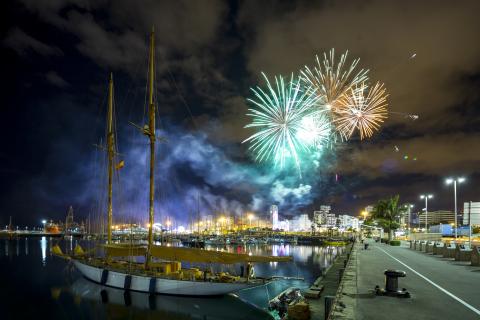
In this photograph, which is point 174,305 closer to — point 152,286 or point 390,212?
point 152,286

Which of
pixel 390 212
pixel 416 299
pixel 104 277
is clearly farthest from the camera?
pixel 390 212

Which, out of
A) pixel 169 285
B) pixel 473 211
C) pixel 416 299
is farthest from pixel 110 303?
pixel 473 211

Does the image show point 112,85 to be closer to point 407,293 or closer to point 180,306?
point 180,306

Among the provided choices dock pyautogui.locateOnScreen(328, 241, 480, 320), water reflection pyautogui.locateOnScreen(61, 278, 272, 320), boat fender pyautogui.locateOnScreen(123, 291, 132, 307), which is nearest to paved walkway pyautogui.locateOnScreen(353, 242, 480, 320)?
dock pyautogui.locateOnScreen(328, 241, 480, 320)

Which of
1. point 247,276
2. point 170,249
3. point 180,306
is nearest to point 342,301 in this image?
point 247,276

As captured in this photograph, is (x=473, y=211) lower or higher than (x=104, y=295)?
higher

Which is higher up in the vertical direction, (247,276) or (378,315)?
(378,315)

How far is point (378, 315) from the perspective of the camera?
1333 cm

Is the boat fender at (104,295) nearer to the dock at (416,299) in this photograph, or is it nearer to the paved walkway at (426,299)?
the dock at (416,299)

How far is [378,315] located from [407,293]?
4130mm

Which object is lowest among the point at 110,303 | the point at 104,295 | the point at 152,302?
the point at 104,295

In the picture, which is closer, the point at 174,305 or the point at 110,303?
the point at 174,305

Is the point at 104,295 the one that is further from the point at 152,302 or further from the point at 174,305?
the point at 174,305

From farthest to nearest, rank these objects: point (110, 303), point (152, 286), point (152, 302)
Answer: point (152, 286), point (110, 303), point (152, 302)
